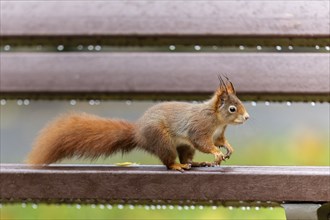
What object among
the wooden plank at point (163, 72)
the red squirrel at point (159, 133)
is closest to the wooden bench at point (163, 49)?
the wooden plank at point (163, 72)

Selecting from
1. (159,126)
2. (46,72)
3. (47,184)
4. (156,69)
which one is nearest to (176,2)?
(156,69)

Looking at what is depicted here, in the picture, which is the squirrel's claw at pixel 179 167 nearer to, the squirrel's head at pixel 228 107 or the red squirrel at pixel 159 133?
the red squirrel at pixel 159 133

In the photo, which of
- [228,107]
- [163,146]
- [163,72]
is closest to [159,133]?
[163,146]

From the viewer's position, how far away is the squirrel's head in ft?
4.05

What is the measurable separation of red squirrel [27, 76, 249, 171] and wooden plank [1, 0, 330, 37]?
0.93ft

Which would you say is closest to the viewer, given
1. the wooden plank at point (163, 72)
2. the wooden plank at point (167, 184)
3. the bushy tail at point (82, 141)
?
the wooden plank at point (167, 184)

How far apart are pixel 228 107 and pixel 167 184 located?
0.17 meters

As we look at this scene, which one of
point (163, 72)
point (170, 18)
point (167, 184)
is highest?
point (170, 18)

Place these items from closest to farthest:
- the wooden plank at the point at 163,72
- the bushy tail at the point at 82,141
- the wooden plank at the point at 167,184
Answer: the wooden plank at the point at 167,184, the bushy tail at the point at 82,141, the wooden plank at the point at 163,72

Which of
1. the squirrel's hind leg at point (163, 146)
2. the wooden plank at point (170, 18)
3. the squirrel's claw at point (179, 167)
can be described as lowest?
the squirrel's claw at point (179, 167)

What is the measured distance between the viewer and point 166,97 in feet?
5.05

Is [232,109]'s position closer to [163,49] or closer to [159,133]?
[159,133]

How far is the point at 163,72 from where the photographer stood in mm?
1540

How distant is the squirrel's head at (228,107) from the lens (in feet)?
4.05
